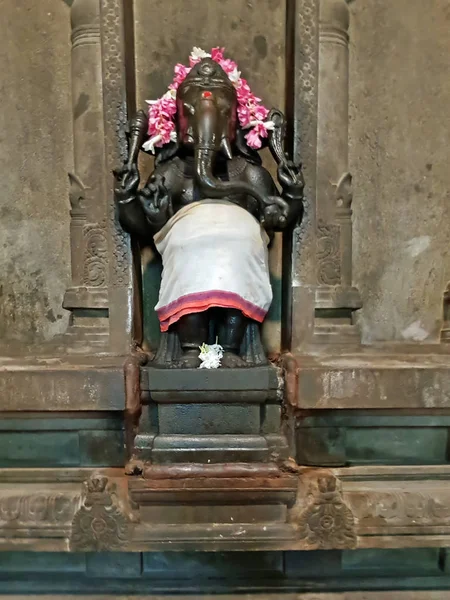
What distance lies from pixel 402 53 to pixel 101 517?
321 cm

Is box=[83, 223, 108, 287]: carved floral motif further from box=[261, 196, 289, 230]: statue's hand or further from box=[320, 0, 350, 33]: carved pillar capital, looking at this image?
box=[320, 0, 350, 33]: carved pillar capital

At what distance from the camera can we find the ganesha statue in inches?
101

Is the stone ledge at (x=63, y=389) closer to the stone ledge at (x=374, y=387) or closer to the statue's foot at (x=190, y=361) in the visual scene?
the statue's foot at (x=190, y=361)

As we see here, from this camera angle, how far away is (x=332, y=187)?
3059mm

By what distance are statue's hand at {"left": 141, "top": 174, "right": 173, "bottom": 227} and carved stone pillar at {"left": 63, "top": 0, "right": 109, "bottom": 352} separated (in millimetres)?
370

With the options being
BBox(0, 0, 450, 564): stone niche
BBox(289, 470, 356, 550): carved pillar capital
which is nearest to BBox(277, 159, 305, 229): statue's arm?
BBox(0, 0, 450, 564): stone niche

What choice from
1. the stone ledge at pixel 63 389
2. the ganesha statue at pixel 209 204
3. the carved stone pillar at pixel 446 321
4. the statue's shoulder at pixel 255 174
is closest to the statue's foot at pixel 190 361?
the ganesha statue at pixel 209 204

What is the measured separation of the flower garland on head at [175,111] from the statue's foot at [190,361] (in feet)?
3.88

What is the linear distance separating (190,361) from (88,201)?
3.70ft

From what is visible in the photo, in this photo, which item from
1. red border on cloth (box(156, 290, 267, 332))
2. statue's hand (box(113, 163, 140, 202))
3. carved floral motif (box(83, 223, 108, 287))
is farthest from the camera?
carved floral motif (box(83, 223, 108, 287))

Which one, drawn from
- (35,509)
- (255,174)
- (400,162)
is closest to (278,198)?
(255,174)

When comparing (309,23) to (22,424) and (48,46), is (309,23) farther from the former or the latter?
(22,424)

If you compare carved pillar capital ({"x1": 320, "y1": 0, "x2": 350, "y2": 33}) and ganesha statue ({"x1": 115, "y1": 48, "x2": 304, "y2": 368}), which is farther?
carved pillar capital ({"x1": 320, "y1": 0, "x2": 350, "y2": 33})

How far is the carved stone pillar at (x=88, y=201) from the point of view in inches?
118
